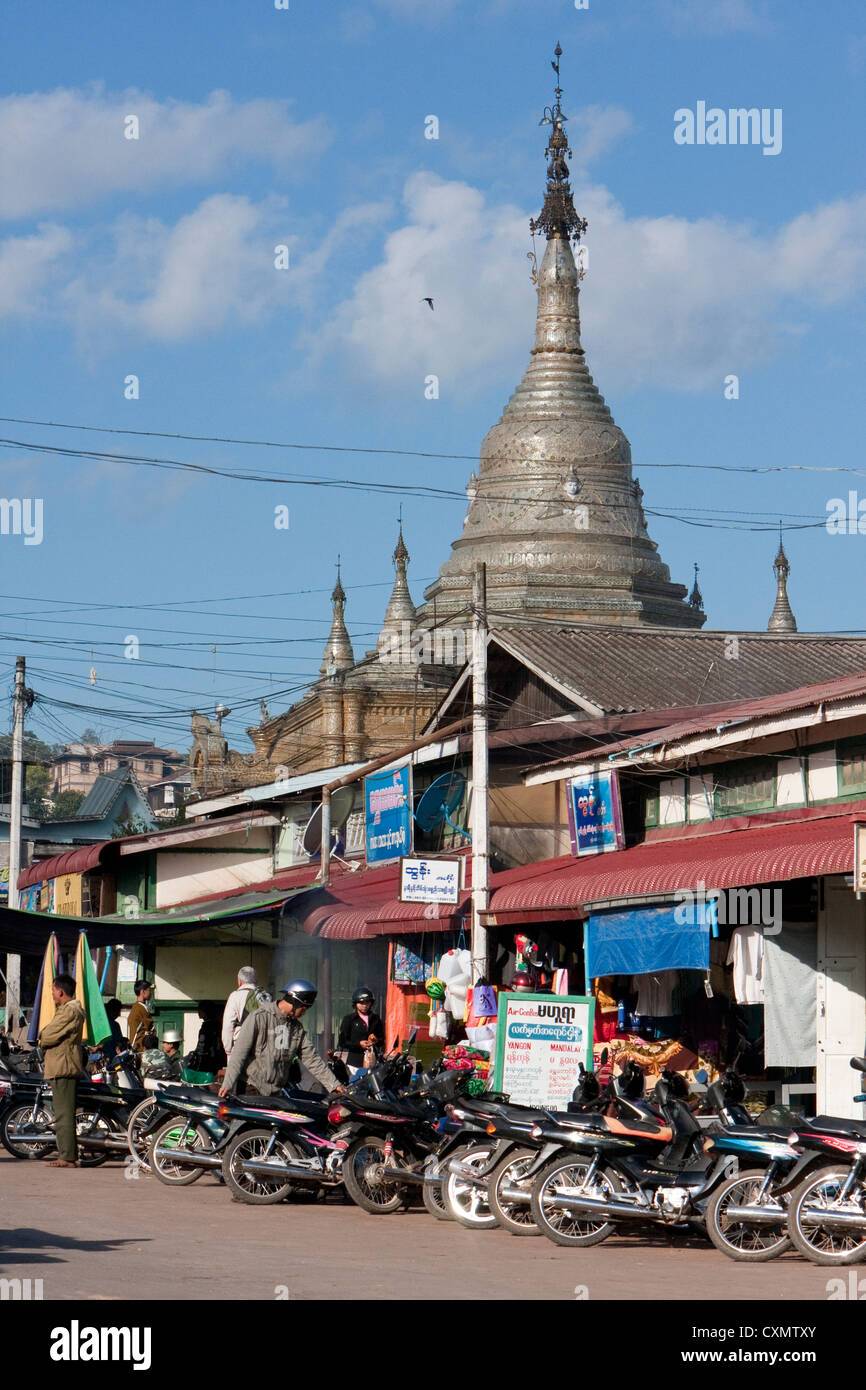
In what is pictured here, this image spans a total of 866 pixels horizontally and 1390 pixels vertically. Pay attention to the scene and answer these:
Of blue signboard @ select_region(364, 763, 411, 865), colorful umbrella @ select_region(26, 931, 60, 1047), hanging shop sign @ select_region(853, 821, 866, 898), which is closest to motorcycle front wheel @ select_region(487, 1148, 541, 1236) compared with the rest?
hanging shop sign @ select_region(853, 821, 866, 898)

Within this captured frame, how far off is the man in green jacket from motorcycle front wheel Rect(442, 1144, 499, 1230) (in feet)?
14.6

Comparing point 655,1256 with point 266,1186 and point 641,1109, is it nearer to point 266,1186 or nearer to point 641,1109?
point 641,1109

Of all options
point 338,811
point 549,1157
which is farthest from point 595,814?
point 549,1157

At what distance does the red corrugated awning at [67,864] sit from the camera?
3058 cm

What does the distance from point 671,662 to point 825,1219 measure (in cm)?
1719

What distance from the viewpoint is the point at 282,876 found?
31219mm

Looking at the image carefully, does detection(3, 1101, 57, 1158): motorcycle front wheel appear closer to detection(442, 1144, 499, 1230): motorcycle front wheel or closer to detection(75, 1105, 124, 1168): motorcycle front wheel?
detection(75, 1105, 124, 1168): motorcycle front wheel

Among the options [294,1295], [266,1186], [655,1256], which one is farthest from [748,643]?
[294,1295]

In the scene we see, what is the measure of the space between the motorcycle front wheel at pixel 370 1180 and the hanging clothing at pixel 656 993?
5.88 meters

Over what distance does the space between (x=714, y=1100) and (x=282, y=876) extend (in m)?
19.9

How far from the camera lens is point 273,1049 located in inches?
549

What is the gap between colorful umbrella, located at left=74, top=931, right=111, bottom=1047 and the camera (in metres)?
19.2

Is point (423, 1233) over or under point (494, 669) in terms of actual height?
under

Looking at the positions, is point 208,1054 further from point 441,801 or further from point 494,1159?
point 441,801
